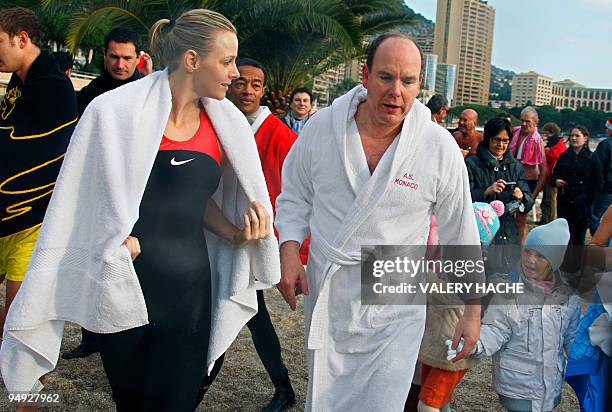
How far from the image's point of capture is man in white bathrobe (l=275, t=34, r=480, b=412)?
2.61 metres

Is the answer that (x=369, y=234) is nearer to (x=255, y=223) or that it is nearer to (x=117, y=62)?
(x=255, y=223)

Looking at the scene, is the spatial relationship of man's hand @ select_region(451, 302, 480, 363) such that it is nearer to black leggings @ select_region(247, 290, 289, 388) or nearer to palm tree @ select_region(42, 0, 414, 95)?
black leggings @ select_region(247, 290, 289, 388)

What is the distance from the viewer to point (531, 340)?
3.33 meters

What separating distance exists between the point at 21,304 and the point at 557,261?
2.45 meters

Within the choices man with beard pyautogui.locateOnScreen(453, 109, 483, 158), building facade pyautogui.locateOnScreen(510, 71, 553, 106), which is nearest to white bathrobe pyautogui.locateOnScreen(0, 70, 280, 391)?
man with beard pyautogui.locateOnScreen(453, 109, 483, 158)

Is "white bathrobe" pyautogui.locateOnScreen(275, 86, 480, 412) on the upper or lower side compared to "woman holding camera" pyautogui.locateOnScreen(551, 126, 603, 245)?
lower

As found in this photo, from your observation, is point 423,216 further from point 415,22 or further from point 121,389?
point 415,22

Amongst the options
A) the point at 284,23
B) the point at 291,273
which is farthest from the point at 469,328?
the point at 284,23

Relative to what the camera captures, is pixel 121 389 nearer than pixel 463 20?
Yes

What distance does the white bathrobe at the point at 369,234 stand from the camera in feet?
8.59

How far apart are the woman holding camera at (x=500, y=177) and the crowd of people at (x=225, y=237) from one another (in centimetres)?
184

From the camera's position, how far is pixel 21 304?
2.29m

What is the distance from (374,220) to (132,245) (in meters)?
0.87

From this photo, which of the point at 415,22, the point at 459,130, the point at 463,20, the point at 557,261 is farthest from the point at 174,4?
the point at 463,20
